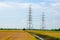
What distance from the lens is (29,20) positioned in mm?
93188
